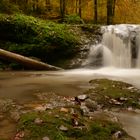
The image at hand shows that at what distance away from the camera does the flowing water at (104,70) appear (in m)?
9.34

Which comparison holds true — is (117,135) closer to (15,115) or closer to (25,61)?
(15,115)

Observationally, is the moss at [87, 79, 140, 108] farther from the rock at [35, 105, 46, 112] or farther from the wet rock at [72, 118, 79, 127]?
the wet rock at [72, 118, 79, 127]

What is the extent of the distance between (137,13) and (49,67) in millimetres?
15723

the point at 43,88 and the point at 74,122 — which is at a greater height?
the point at 74,122

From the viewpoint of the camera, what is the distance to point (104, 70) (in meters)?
13.5

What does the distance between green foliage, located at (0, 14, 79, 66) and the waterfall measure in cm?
151

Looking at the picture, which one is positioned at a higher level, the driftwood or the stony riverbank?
the driftwood

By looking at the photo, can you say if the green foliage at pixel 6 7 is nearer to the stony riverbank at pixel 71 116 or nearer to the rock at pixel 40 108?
the stony riverbank at pixel 71 116

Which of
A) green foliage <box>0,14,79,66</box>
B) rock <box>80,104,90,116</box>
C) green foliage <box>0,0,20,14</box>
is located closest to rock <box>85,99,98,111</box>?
rock <box>80,104,90,116</box>

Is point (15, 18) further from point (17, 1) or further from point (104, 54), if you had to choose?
point (17, 1)

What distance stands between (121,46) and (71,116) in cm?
1008

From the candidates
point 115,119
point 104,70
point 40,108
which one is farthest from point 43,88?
point 104,70

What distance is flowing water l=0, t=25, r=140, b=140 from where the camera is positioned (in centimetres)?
934

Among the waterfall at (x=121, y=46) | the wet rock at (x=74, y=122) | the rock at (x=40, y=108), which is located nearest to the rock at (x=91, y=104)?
the rock at (x=40, y=108)
